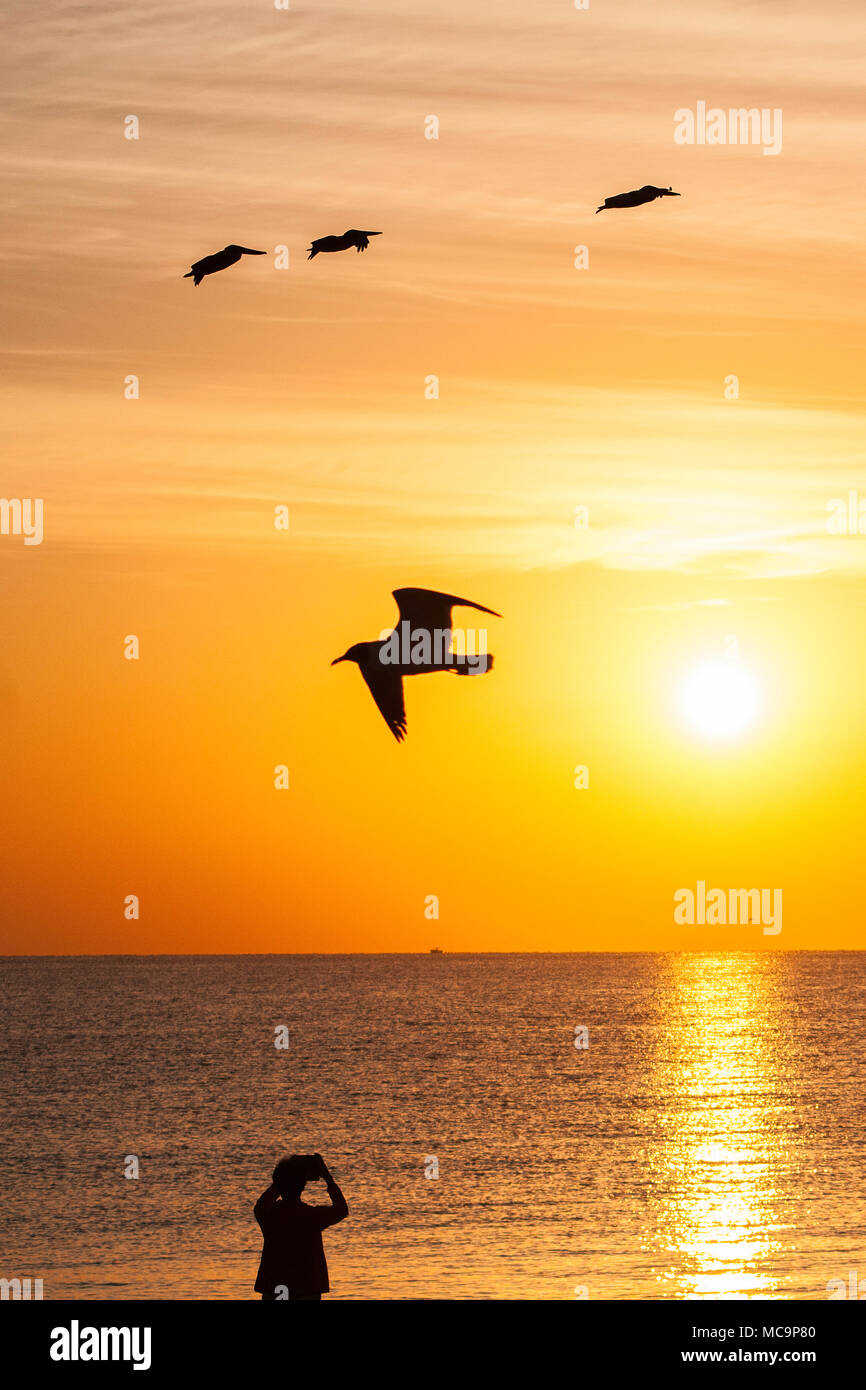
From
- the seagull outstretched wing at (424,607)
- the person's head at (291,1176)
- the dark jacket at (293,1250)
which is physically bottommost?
the dark jacket at (293,1250)

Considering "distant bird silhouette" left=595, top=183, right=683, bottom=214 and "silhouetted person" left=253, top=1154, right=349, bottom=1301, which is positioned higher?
"distant bird silhouette" left=595, top=183, right=683, bottom=214

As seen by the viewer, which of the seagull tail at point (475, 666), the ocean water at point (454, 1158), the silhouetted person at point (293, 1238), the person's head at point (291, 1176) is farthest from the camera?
the ocean water at point (454, 1158)

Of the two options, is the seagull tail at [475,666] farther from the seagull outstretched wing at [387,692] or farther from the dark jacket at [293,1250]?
the dark jacket at [293,1250]

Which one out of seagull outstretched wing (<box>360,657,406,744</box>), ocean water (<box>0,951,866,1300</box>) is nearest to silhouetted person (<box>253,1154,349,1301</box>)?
seagull outstretched wing (<box>360,657,406,744</box>)

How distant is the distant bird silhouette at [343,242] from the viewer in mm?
15945

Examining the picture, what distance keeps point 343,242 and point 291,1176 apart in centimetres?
972

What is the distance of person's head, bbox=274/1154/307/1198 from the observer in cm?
1002

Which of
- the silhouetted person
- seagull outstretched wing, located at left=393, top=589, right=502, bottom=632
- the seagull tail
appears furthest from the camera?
seagull outstretched wing, located at left=393, top=589, right=502, bottom=632

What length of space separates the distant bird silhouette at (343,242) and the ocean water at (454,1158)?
19144 millimetres

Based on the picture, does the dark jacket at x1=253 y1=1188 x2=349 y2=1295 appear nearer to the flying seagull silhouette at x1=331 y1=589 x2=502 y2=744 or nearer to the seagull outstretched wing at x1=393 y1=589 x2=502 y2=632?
the flying seagull silhouette at x1=331 y1=589 x2=502 y2=744

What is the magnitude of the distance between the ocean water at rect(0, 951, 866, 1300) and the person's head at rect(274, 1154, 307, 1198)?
19.5 meters

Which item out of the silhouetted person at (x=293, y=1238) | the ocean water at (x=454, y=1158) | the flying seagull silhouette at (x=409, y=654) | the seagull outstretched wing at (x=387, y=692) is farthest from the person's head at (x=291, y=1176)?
the ocean water at (x=454, y=1158)
